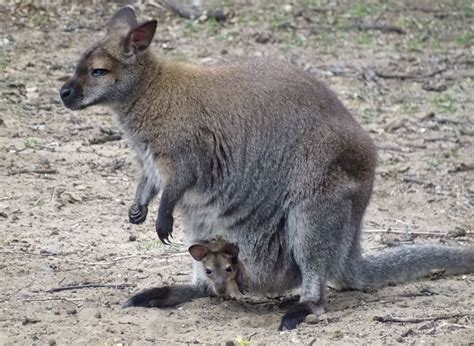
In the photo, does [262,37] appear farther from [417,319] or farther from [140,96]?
[417,319]

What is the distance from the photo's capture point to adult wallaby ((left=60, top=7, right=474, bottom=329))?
20.1 feet

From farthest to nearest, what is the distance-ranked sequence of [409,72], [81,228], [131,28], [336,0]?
[336,0]
[409,72]
[81,228]
[131,28]

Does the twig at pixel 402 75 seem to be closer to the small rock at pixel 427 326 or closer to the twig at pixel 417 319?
the twig at pixel 417 319

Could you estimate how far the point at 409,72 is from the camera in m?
11.4

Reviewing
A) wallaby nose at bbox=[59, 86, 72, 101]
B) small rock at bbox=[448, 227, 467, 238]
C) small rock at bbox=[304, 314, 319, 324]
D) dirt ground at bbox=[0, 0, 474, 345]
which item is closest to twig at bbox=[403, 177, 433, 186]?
dirt ground at bbox=[0, 0, 474, 345]

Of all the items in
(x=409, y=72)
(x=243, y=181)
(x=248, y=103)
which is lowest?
(x=409, y=72)

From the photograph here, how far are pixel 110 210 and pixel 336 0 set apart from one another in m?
6.46

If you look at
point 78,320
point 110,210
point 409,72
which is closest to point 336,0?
point 409,72

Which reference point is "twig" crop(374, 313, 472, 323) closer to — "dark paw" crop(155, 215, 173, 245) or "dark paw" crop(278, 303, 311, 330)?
"dark paw" crop(278, 303, 311, 330)

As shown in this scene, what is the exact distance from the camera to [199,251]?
634cm

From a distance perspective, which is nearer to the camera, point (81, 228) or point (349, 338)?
point (349, 338)

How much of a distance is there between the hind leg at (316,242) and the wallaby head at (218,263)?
0.39 meters

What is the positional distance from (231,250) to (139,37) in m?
1.34

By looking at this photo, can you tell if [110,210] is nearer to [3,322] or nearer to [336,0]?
[3,322]
